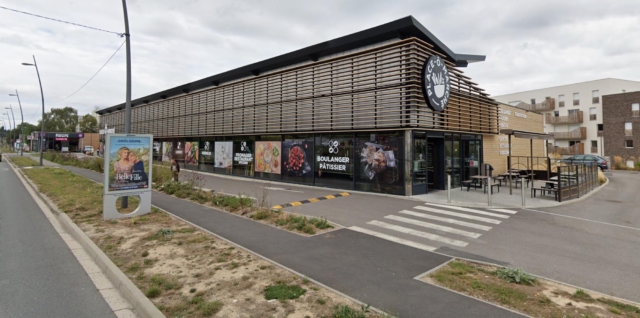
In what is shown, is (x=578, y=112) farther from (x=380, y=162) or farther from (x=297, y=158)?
(x=297, y=158)

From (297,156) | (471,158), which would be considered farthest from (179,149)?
(471,158)

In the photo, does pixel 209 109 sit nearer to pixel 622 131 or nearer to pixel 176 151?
pixel 176 151

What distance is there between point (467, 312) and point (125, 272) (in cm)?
477

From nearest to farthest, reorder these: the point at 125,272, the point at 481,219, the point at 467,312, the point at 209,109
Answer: the point at 467,312 → the point at 125,272 → the point at 481,219 → the point at 209,109

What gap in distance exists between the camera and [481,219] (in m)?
8.85

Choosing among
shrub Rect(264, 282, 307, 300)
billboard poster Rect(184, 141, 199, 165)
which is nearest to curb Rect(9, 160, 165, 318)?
shrub Rect(264, 282, 307, 300)

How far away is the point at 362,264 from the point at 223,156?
66.2ft

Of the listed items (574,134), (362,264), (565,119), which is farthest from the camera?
(565,119)

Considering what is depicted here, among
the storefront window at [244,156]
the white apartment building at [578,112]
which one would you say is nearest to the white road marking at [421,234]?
the storefront window at [244,156]

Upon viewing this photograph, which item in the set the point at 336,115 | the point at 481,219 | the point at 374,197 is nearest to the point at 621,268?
the point at 481,219

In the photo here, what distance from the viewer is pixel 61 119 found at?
90.2 metres

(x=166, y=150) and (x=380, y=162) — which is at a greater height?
(x=166, y=150)

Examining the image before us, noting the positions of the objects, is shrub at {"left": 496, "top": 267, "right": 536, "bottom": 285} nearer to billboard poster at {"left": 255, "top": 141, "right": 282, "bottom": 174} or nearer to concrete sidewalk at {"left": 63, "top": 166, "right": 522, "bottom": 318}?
concrete sidewalk at {"left": 63, "top": 166, "right": 522, "bottom": 318}

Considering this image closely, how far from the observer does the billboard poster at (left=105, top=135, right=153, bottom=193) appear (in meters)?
8.24
